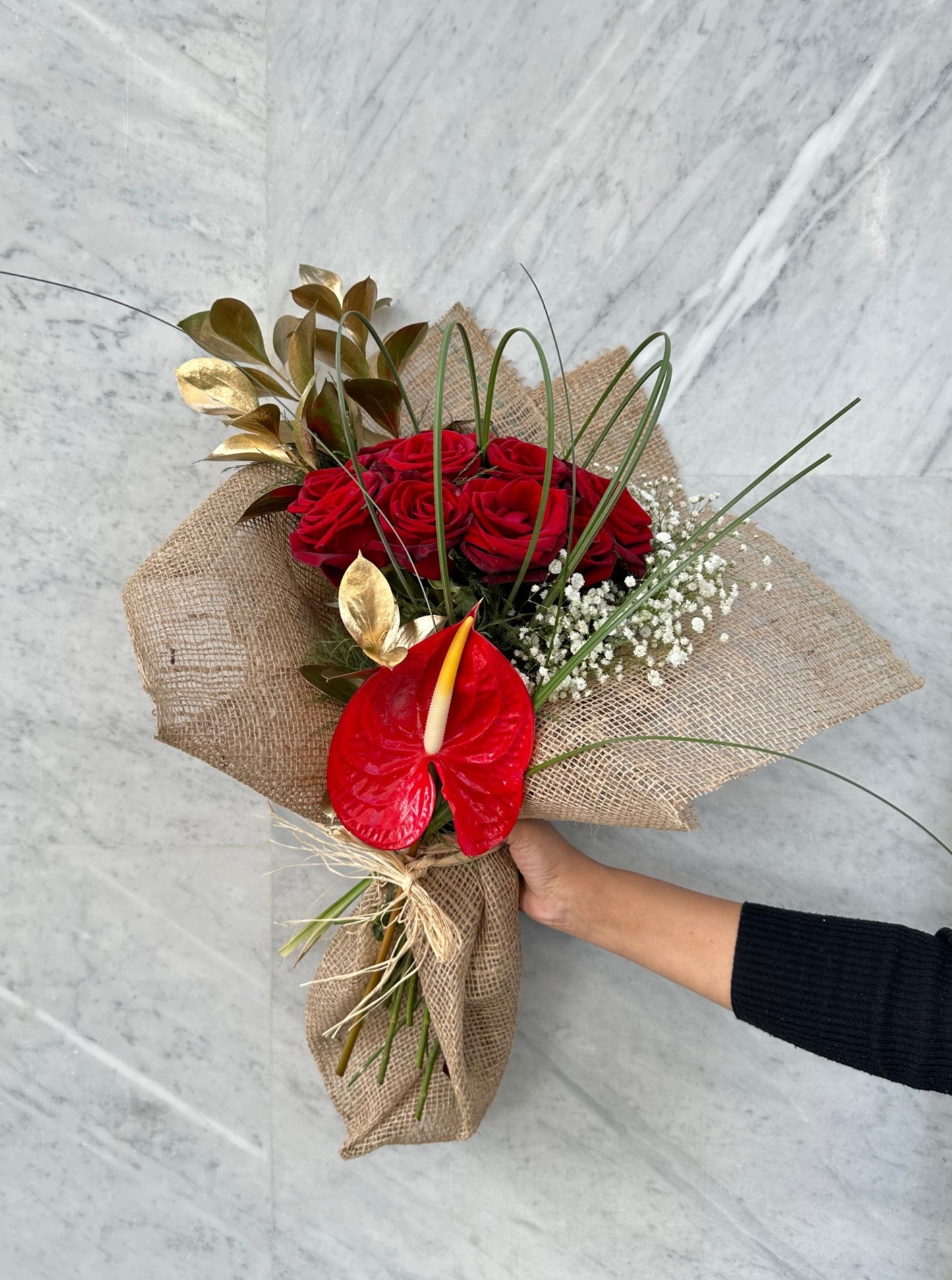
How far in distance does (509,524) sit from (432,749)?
13 centimetres

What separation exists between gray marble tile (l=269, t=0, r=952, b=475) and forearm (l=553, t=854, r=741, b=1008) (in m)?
0.35

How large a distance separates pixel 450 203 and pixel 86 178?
29 centimetres

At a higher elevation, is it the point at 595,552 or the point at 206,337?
the point at 595,552

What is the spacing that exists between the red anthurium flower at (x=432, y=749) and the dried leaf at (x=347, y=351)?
237 mm

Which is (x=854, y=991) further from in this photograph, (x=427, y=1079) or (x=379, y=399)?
(x=379, y=399)

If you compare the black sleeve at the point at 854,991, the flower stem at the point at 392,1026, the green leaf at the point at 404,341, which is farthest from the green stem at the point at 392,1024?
the green leaf at the point at 404,341

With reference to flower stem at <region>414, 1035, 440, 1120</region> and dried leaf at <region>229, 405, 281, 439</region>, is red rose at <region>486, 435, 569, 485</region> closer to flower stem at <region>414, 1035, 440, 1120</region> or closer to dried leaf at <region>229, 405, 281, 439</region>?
dried leaf at <region>229, 405, 281, 439</region>


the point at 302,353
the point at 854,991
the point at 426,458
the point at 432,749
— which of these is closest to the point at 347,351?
the point at 302,353

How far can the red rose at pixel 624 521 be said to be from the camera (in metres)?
0.51

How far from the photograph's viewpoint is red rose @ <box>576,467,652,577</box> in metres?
0.51

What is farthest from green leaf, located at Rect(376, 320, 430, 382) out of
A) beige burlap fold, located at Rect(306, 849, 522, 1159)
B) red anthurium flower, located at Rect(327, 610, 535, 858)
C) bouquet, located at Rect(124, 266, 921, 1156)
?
beige burlap fold, located at Rect(306, 849, 522, 1159)

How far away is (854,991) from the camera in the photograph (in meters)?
0.62

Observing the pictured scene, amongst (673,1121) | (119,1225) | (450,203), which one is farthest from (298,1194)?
(450,203)

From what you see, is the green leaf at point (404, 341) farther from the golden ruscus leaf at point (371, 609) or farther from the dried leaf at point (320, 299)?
the golden ruscus leaf at point (371, 609)
